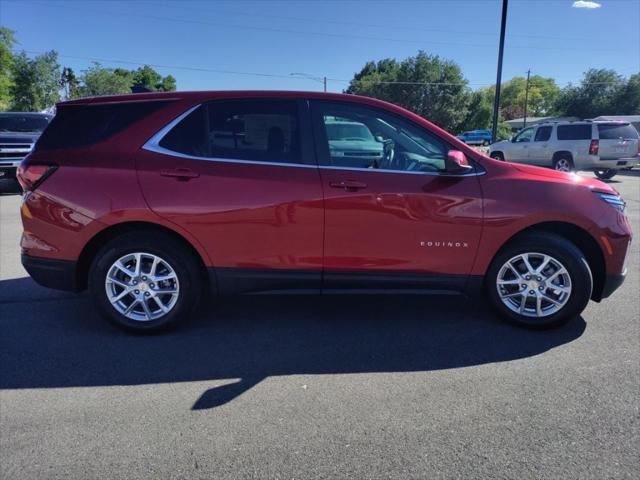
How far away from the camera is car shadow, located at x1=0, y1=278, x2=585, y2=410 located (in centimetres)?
322

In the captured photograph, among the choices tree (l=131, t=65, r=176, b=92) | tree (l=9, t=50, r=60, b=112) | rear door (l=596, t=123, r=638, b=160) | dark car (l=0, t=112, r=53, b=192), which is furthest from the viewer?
tree (l=131, t=65, r=176, b=92)

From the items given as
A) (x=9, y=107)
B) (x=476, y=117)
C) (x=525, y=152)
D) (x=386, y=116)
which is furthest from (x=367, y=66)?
(x=386, y=116)

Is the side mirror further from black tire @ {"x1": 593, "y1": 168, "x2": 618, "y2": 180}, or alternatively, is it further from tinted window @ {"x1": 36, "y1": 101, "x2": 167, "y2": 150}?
black tire @ {"x1": 593, "y1": 168, "x2": 618, "y2": 180}

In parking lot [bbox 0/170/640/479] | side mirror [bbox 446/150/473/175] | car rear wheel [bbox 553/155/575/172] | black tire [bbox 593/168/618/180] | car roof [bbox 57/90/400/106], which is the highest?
car roof [bbox 57/90/400/106]

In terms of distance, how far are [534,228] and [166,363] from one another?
9.85 ft

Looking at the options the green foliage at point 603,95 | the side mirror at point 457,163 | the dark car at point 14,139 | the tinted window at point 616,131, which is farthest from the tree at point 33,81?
the green foliage at point 603,95

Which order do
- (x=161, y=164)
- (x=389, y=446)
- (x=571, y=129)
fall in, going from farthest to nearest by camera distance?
(x=571, y=129) < (x=161, y=164) < (x=389, y=446)

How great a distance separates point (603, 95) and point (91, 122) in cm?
6466

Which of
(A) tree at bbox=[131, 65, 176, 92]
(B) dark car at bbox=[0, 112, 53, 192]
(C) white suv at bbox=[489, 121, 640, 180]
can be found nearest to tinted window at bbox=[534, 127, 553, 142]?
(C) white suv at bbox=[489, 121, 640, 180]

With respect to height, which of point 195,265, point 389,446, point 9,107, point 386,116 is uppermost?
point 9,107

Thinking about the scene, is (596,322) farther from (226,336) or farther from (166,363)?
(166,363)

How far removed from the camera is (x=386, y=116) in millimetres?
3775

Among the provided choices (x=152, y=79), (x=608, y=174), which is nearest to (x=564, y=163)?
(x=608, y=174)

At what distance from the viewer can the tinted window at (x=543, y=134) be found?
16891 mm
